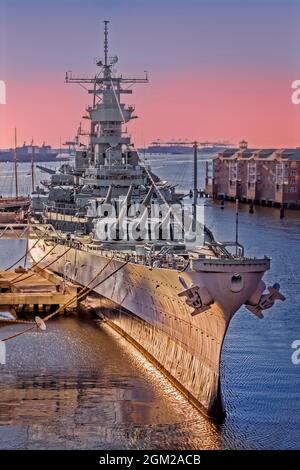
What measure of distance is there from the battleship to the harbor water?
0.42 meters

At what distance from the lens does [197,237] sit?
1658 cm

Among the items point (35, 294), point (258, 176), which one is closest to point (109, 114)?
point (35, 294)

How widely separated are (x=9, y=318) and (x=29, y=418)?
7355 millimetres

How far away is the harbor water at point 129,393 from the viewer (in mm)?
10750

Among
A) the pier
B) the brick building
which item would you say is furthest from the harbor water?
the brick building

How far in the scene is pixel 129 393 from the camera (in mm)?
12469

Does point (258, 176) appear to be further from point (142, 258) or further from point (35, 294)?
point (142, 258)

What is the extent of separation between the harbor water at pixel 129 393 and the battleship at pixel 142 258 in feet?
1.37

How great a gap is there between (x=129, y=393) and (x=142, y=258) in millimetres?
3160

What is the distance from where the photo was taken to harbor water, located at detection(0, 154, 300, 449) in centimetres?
1075

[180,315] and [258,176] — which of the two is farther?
[258,176]
